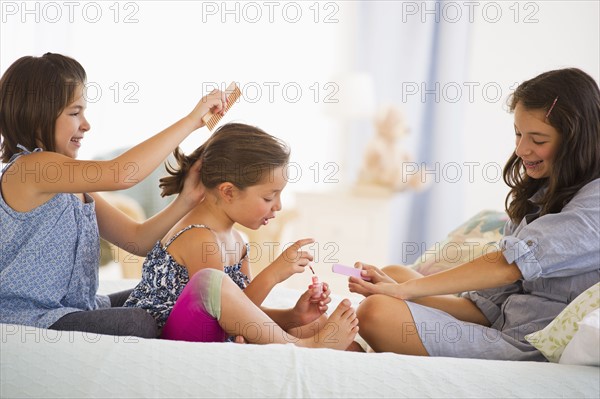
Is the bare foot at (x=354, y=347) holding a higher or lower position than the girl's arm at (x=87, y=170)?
lower

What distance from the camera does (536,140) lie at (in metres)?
1.65

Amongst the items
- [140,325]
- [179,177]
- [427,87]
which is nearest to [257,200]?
[179,177]

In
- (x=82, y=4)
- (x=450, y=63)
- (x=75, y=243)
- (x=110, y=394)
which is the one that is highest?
(x=82, y=4)

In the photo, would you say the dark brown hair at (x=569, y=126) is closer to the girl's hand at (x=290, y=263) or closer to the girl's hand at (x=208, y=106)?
the girl's hand at (x=290, y=263)

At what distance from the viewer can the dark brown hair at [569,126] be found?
1.61 meters

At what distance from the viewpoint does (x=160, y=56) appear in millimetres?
4156

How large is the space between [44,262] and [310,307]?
2.05 feet

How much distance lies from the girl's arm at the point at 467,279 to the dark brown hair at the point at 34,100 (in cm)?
83

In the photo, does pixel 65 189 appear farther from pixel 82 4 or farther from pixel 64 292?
pixel 82 4

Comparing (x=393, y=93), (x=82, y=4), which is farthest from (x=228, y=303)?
(x=82, y=4)

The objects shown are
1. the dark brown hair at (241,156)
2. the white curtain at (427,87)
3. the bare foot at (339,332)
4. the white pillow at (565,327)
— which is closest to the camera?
the white pillow at (565,327)

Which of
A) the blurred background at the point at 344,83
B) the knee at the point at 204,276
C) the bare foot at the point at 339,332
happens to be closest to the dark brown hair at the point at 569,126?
the bare foot at the point at 339,332

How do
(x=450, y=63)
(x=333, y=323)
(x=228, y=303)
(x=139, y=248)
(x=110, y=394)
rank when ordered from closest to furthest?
(x=110, y=394) < (x=228, y=303) < (x=333, y=323) < (x=139, y=248) < (x=450, y=63)

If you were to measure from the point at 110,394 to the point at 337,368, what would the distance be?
39cm
